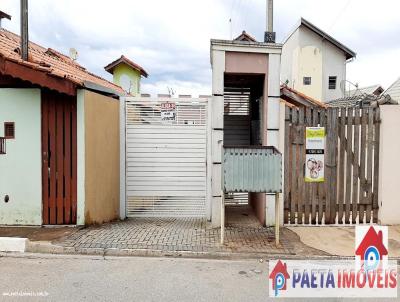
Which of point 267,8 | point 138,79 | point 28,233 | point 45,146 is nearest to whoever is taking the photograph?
point 28,233

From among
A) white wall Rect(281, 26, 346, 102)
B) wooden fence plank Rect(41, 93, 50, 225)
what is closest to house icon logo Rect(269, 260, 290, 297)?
wooden fence plank Rect(41, 93, 50, 225)

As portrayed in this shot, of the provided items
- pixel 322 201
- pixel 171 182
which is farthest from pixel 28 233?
pixel 322 201

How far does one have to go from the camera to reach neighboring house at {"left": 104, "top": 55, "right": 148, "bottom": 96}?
22.0m

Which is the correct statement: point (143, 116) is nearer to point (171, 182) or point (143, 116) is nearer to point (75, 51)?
point (171, 182)

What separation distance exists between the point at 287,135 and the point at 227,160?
72.2 inches

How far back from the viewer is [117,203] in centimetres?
768

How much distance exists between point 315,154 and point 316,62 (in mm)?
20756

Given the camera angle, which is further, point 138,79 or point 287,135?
point 138,79

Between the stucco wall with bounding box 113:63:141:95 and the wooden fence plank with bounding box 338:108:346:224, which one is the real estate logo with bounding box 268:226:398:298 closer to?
the wooden fence plank with bounding box 338:108:346:224

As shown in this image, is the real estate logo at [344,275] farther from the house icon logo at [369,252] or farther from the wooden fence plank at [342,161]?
the wooden fence plank at [342,161]

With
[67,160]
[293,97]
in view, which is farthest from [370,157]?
[67,160]

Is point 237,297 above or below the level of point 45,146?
below

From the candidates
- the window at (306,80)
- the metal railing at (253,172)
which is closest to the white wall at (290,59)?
the window at (306,80)

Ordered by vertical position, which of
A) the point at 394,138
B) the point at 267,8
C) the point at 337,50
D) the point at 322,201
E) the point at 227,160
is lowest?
the point at 322,201
